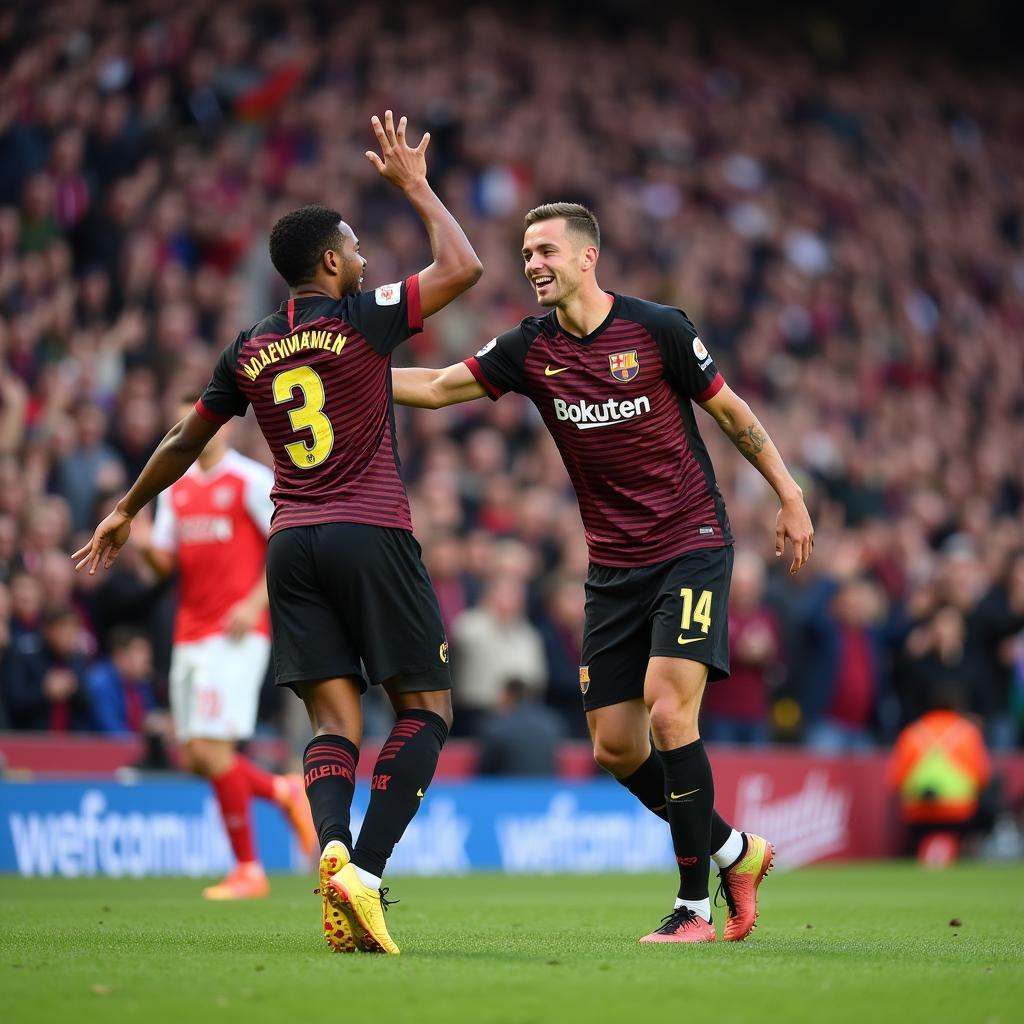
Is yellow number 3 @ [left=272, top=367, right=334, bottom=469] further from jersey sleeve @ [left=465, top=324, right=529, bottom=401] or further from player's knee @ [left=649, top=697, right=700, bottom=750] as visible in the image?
player's knee @ [left=649, top=697, right=700, bottom=750]

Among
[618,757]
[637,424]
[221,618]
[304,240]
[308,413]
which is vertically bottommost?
[618,757]

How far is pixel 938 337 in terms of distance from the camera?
959 inches

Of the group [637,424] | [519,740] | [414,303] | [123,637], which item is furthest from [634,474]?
[519,740]

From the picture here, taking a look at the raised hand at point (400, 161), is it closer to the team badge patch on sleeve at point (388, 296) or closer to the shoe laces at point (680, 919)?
the team badge patch on sleeve at point (388, 296)

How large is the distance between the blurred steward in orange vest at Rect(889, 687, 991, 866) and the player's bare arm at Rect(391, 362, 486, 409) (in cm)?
950

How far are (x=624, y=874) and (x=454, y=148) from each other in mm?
9690

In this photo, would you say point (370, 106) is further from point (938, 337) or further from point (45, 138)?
point (938, 337)

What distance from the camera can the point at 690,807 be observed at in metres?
6.50

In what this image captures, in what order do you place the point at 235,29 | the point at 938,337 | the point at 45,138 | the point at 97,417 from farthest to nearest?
the point at 938,337, the point at 235,29, the point at 45,138, the point at 97,417

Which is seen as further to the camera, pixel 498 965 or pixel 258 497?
pixel 258 497

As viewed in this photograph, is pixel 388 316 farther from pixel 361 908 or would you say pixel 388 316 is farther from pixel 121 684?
pixel 121 684

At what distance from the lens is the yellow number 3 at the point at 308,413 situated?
615 centimetres

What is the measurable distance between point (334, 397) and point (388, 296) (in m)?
0.40

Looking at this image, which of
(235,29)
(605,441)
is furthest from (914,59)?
(605,441)
